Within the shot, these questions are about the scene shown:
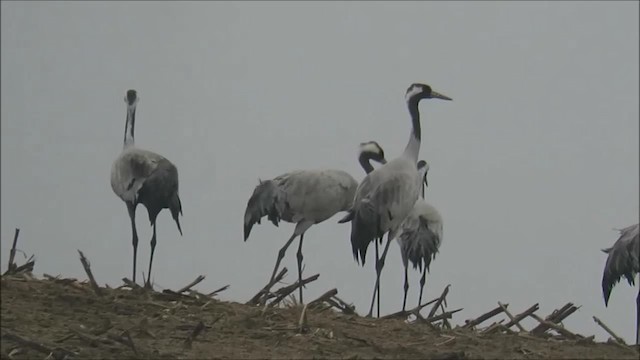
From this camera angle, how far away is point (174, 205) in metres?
13.6

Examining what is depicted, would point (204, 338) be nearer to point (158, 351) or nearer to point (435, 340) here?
point (158, 351)

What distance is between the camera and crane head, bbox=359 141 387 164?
46.7 feet

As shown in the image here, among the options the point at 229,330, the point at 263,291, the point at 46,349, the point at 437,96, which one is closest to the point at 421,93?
the point at 437,96

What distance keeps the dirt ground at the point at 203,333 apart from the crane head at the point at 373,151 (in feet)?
15.5

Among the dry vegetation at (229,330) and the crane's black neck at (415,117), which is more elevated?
the crane's black neck at (415,117)

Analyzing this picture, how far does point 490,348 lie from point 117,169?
606 centimetres

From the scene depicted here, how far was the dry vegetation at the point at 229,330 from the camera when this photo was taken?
809 centimetres

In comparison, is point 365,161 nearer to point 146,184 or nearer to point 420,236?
point 420,236

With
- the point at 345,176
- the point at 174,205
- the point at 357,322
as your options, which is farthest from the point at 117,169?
the point at 357,322

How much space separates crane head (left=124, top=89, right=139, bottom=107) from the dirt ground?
568cm

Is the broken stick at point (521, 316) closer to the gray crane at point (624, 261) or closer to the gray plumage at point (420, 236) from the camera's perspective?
the gray crane at point (624, 261)

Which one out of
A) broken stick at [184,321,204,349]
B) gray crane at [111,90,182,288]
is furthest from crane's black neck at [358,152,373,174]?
broken stick at [184,321,204,349]

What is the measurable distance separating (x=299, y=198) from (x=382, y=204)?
1.23 metres

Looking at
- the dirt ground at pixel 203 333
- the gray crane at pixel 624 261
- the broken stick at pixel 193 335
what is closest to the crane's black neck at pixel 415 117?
the gray crane at pixel 624 261
